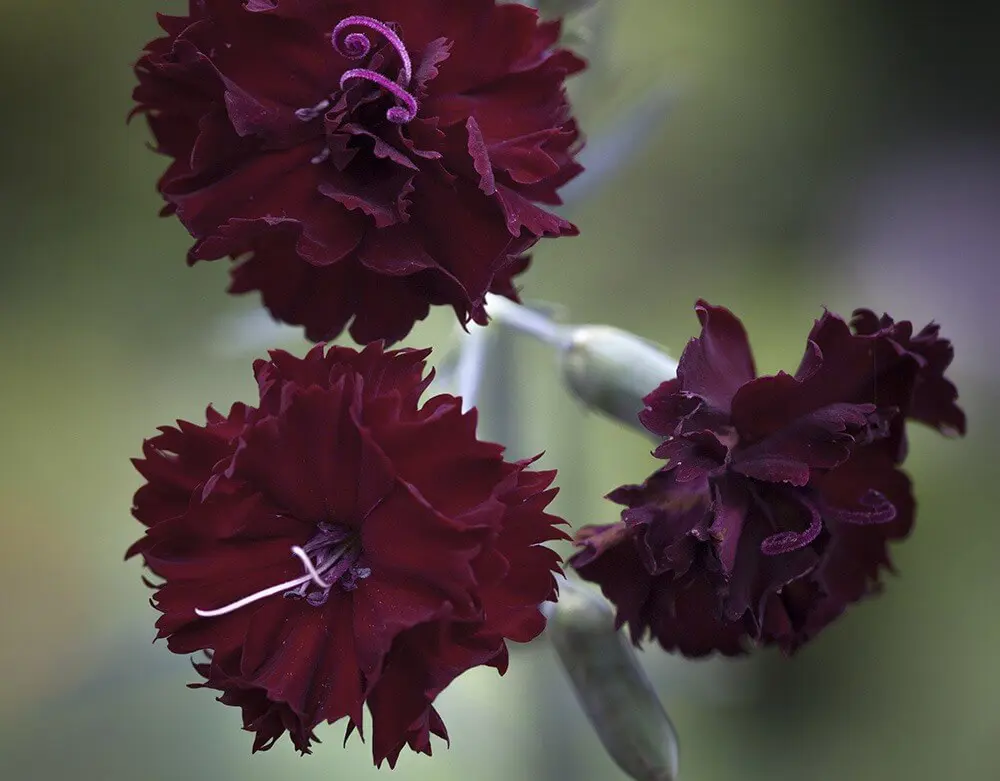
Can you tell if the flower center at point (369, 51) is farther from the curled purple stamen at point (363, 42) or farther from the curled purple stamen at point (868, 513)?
the curled purple stamen at point (868, 513)

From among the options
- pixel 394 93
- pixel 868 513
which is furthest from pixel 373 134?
pixel 868 513

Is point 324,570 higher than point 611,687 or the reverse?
higher

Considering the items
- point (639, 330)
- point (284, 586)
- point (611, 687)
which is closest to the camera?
point (284, 586)

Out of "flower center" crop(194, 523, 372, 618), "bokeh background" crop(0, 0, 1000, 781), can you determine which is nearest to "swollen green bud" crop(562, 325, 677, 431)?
"flower center" crop(194, 523, 372, 618)

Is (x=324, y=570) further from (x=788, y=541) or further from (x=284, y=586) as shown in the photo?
(x=788, y=541)

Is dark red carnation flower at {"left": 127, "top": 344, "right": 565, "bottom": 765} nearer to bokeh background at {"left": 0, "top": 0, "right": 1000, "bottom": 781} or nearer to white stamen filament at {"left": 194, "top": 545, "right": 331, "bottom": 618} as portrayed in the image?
white stamen filament at {"left": 194, "top": 545, "right": 331, "bottom": 618}

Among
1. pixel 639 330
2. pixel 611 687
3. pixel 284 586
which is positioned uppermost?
pixel 639 330

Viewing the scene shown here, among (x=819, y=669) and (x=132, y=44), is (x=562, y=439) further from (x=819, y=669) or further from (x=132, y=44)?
(x=132, y=44)

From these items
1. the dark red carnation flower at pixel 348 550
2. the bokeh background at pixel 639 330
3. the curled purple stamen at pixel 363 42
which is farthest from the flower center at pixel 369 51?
the bokeh background at pixel 639 330
